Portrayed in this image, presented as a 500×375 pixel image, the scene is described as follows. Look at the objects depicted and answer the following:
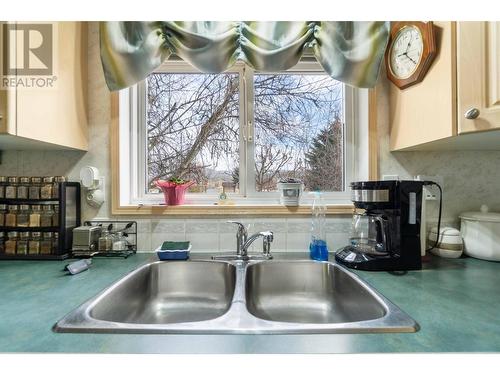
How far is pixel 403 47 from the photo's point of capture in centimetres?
118

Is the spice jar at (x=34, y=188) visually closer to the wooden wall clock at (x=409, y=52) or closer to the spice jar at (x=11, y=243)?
the spice jar at (x=11, y=243)

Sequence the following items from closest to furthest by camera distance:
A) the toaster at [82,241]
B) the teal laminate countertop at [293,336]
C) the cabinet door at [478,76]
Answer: the teal laminate countertop at [293,336], the cabinet door at [478,76], the toaster at [82,241]

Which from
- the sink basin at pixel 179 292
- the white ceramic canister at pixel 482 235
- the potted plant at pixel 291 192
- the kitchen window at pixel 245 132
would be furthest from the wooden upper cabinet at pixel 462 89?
the sink basin at pixel 179 292

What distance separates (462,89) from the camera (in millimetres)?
912

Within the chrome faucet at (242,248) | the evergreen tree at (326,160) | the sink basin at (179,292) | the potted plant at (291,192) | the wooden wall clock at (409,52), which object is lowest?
the sink basin at (179,292)

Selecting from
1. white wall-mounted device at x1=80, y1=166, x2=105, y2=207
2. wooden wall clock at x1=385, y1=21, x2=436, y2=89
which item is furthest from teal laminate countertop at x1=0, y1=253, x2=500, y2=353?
wooden wall clock at x1=385, y1=21, x2=436, y2=89

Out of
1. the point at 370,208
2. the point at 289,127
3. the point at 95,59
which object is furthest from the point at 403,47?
the point at 95,59

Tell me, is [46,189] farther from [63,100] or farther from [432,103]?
[432,103]

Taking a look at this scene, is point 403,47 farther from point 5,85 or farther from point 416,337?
point 5,85

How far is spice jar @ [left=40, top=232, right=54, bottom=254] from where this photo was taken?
1184 millimetres

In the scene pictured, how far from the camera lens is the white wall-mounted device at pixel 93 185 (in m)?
1.29

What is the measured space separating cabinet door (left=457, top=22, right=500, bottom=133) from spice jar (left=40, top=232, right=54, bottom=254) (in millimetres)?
1746

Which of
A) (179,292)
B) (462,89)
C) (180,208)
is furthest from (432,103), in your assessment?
(179,292)

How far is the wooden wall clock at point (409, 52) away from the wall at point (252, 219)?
14cm
